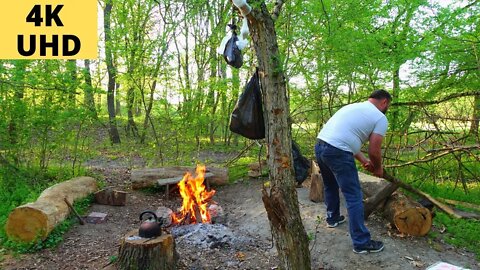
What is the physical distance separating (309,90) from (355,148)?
3.36 meters

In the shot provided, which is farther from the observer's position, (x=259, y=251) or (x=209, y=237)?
Answer: (x=209, y=237)

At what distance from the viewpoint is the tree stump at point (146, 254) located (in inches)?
154

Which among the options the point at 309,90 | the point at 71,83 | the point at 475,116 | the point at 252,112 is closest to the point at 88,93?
the point at 71,83

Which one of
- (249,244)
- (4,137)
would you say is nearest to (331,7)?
(249,244)

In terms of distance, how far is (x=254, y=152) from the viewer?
934 cm

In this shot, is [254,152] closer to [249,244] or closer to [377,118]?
[249,244]

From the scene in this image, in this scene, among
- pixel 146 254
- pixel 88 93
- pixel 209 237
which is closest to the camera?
pixel 146 254

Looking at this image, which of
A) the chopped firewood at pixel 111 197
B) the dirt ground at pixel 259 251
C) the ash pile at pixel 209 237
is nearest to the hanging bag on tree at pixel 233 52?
the dirt ground at pixel 259 251

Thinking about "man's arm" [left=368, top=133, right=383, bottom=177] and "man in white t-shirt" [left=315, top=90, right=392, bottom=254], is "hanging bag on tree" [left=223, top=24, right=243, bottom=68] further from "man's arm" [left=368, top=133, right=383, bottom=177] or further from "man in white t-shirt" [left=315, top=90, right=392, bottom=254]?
"man's arm" [left=368, top=133, right=383, bottom=177]

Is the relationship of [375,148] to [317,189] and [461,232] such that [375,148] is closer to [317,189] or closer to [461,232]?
[317,189]

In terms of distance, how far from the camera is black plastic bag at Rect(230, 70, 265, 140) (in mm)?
3803

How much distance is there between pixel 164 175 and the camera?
7.62 metres

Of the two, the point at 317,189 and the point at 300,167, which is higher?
the point at 300,167

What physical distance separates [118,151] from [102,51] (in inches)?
146
